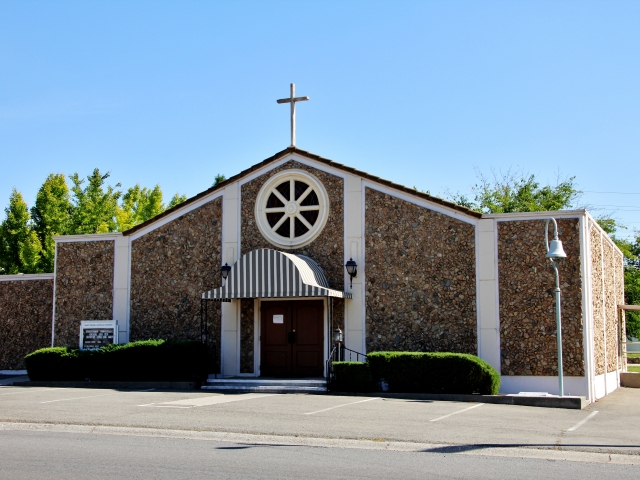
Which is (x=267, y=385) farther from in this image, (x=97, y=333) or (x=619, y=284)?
(x=619, y=284)

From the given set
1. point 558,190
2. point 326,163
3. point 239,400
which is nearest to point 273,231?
point 326,163

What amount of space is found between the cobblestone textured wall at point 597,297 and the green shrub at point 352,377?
19.9ft

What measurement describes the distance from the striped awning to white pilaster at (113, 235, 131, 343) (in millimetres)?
3619

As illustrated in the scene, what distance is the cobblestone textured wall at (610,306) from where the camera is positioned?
22.6m

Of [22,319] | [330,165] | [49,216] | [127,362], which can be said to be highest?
[49,216]

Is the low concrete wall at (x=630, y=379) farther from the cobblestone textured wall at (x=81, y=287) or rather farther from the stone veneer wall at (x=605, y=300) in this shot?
the cobblestone textured wall at (x=81, y=287)

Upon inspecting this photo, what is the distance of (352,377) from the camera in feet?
61.6

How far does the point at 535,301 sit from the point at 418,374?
3.59m

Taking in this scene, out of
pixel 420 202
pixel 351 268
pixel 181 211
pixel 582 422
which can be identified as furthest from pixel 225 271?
pixel 582 422

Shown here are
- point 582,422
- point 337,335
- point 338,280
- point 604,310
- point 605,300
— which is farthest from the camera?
point 605,300

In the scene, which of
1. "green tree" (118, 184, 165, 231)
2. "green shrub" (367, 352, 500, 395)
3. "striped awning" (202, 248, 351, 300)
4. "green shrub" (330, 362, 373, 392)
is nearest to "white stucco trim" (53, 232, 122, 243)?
"striped awning" (202, 248, 351, 300)

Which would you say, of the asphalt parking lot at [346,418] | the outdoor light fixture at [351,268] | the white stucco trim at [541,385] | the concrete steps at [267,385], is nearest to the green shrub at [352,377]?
the concrete steps at [267,385]

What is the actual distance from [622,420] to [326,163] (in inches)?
421

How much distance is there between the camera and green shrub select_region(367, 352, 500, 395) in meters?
17.8
